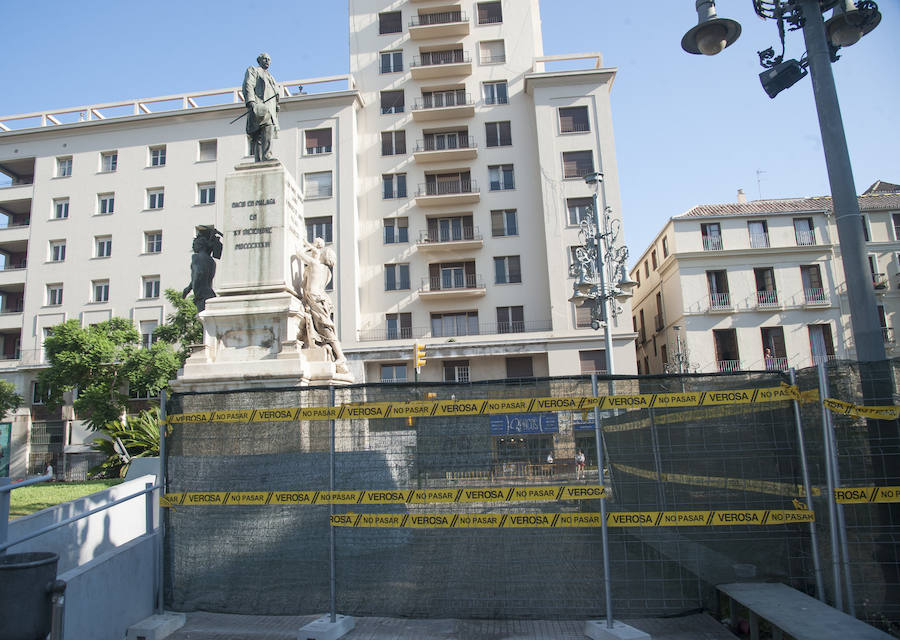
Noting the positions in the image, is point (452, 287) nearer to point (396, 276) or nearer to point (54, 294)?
point (396, 276)

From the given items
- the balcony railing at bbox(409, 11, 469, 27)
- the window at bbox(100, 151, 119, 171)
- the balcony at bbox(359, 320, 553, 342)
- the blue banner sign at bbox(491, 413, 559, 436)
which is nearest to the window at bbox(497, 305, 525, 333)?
the balcony at bbox(359, 320, 553, 342)

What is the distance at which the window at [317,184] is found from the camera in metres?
33.9

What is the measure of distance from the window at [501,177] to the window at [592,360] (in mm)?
11075

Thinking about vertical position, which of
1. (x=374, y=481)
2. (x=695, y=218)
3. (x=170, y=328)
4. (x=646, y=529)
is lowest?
(x=646, y=529)

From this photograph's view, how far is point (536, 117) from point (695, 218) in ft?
36.7

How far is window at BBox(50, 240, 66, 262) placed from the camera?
35625 mm

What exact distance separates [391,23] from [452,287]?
1747 centimetres

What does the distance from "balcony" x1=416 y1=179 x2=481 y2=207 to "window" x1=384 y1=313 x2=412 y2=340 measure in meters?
6.66

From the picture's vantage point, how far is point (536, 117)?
3362cm

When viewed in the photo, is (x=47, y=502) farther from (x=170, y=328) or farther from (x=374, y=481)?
(x=170, y=328)

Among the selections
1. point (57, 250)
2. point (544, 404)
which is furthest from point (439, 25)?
A: point (544, 404)

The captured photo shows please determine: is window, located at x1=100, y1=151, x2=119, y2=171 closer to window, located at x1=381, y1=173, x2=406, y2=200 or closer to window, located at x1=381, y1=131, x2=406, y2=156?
window, located at x1=381, y1=131, x2=406, y2=156

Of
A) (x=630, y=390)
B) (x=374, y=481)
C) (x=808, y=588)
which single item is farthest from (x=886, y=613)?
(x=374, y=481)

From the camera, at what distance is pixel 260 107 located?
11438mm
